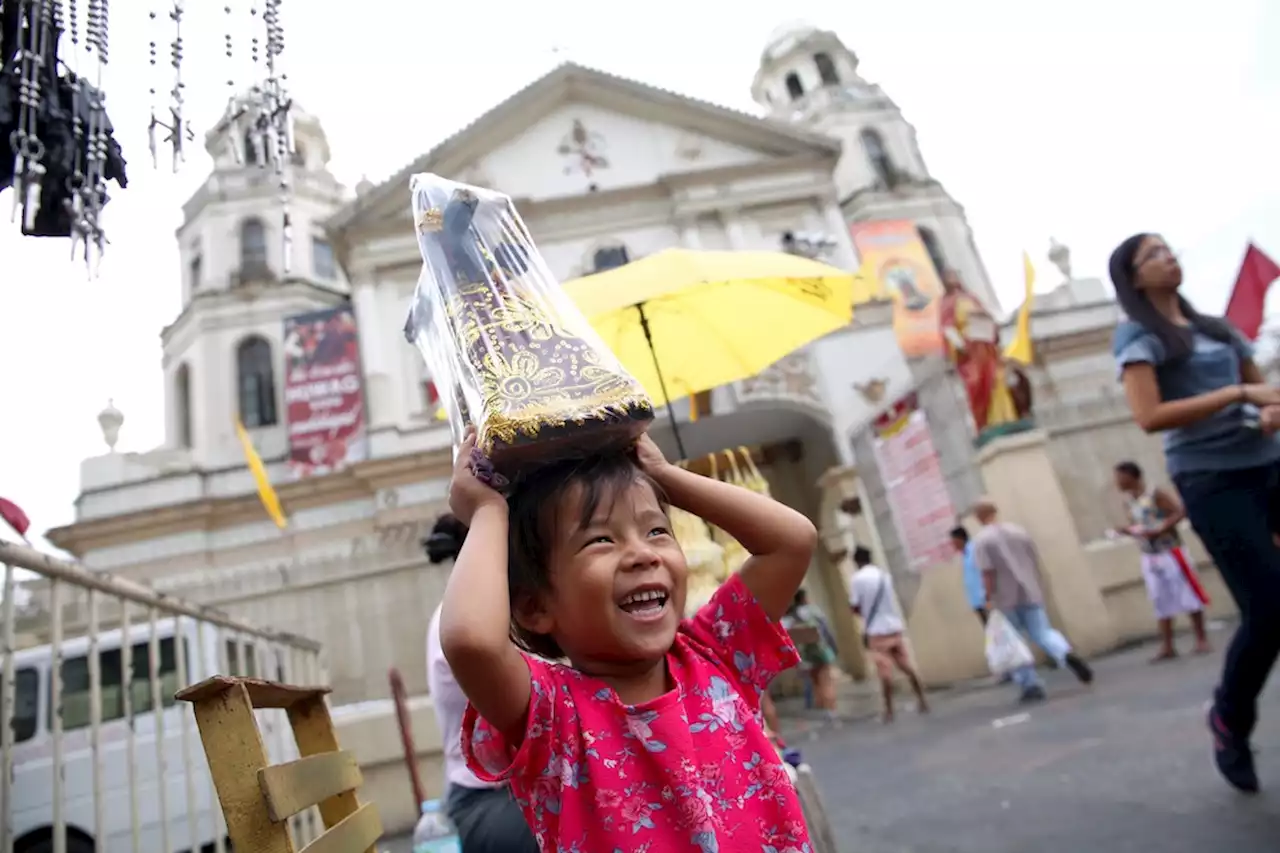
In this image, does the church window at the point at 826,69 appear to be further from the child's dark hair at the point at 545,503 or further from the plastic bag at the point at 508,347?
the child's dark hair at the point at 545,503

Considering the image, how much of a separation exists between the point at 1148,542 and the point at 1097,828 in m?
5.02

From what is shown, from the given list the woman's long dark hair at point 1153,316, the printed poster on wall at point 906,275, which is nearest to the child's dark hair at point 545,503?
the woman's long dark hair at point 1153,316

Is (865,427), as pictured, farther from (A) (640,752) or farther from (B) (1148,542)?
(A) (640,752)

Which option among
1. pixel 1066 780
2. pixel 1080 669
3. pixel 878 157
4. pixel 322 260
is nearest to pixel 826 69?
pixel 878 157

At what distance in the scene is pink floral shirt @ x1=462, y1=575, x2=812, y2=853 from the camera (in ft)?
3.80

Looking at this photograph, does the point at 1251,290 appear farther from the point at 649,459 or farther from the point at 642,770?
the point at 642,770

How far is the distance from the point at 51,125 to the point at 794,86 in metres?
24.9

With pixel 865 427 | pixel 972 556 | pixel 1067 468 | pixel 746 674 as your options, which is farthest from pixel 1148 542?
pixel 746 674

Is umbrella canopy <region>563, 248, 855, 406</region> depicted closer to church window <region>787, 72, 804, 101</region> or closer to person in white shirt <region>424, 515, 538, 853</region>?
person in white shirt <region>424, 515, 538, 853</region>

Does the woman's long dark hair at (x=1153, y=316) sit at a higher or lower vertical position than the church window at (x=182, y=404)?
lower

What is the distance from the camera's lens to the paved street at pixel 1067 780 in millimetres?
2637

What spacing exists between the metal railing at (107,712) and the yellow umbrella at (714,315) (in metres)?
2.35

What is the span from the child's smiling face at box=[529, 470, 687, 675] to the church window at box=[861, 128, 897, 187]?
2283 centimetres

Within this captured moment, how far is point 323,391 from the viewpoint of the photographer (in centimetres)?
1541
